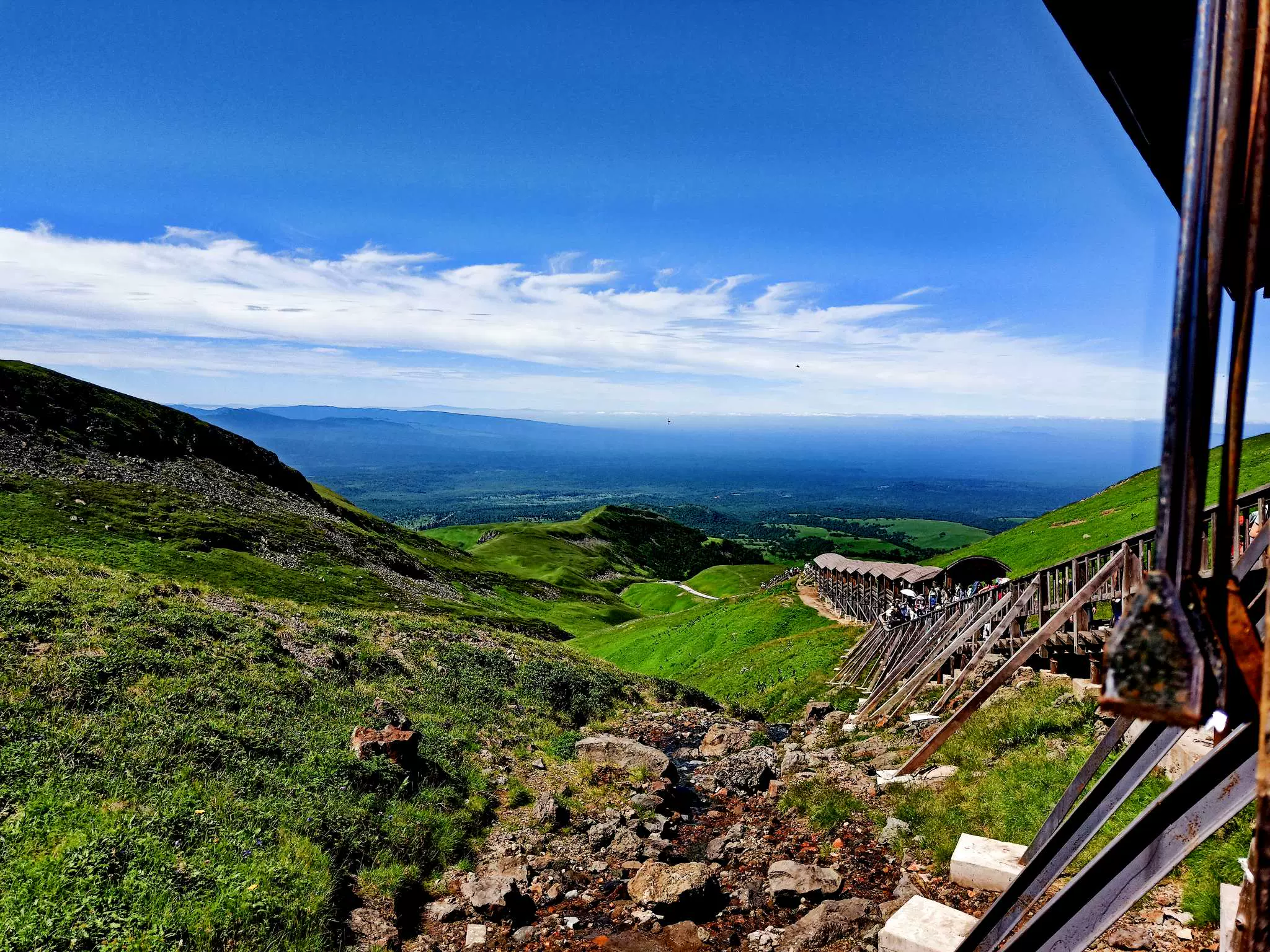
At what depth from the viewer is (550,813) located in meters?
14.0

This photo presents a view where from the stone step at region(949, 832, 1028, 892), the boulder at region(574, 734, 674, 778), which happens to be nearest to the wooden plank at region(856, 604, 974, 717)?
the boulder at region(574, 734, 674, 778)

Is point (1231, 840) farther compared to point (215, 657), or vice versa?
point (215, 657)

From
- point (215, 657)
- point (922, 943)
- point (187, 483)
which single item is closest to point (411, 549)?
point (187, 483)

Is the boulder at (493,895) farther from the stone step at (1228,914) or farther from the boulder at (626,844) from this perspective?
the stone step at (1228,914)

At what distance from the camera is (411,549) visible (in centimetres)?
9162

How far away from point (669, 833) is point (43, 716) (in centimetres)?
1175

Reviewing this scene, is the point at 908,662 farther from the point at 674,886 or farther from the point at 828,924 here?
the point at 828,924

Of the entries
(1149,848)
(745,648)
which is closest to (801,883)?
(1149,848)

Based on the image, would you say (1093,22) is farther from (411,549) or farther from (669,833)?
(411,549)

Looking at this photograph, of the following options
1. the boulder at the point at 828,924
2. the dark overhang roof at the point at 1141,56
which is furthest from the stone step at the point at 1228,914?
the dark overhang roof at the point at 1141,56

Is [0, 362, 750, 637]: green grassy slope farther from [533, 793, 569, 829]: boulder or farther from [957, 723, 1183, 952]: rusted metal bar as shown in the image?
[957, 723, 1183, 952]: rusted metal bar

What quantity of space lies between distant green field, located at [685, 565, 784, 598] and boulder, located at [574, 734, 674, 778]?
227 ft

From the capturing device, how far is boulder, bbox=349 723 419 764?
14.2 m

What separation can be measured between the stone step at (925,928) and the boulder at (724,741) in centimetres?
1119
